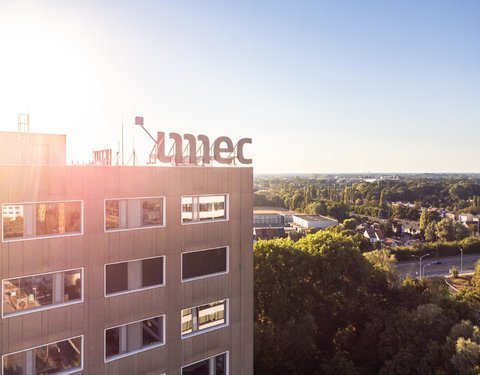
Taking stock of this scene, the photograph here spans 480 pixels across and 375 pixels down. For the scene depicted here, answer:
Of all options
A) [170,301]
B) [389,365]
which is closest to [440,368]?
[389,365]

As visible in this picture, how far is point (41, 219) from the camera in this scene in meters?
15.9

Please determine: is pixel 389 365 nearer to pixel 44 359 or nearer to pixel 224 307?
pixel 224 307

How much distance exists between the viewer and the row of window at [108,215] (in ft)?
50.2

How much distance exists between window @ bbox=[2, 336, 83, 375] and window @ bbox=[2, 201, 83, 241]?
5.12 meters

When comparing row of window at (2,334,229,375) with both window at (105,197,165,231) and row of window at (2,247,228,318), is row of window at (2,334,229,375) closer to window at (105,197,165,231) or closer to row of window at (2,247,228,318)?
row of window at (2,247,228,318)

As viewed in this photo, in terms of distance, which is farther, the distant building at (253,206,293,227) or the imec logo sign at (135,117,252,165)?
the distant building at (253,206,293,227)

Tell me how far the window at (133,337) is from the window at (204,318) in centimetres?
144

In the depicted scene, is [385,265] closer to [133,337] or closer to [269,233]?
[133,337]

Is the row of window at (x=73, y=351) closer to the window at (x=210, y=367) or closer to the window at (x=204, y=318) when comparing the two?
the window at (x=210, y=367)

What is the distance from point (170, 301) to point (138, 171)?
286 inches

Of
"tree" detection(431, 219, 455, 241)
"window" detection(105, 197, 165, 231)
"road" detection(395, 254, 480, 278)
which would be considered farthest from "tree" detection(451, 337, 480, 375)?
"tree" detection(431, 219, 455, 241)

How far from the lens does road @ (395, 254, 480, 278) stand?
78062 mm

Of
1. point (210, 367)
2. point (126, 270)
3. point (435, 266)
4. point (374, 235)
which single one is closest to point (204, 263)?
point (126, 270)

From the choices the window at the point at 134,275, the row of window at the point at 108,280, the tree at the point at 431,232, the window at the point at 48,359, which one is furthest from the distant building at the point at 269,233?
the window at the point at 48,359
